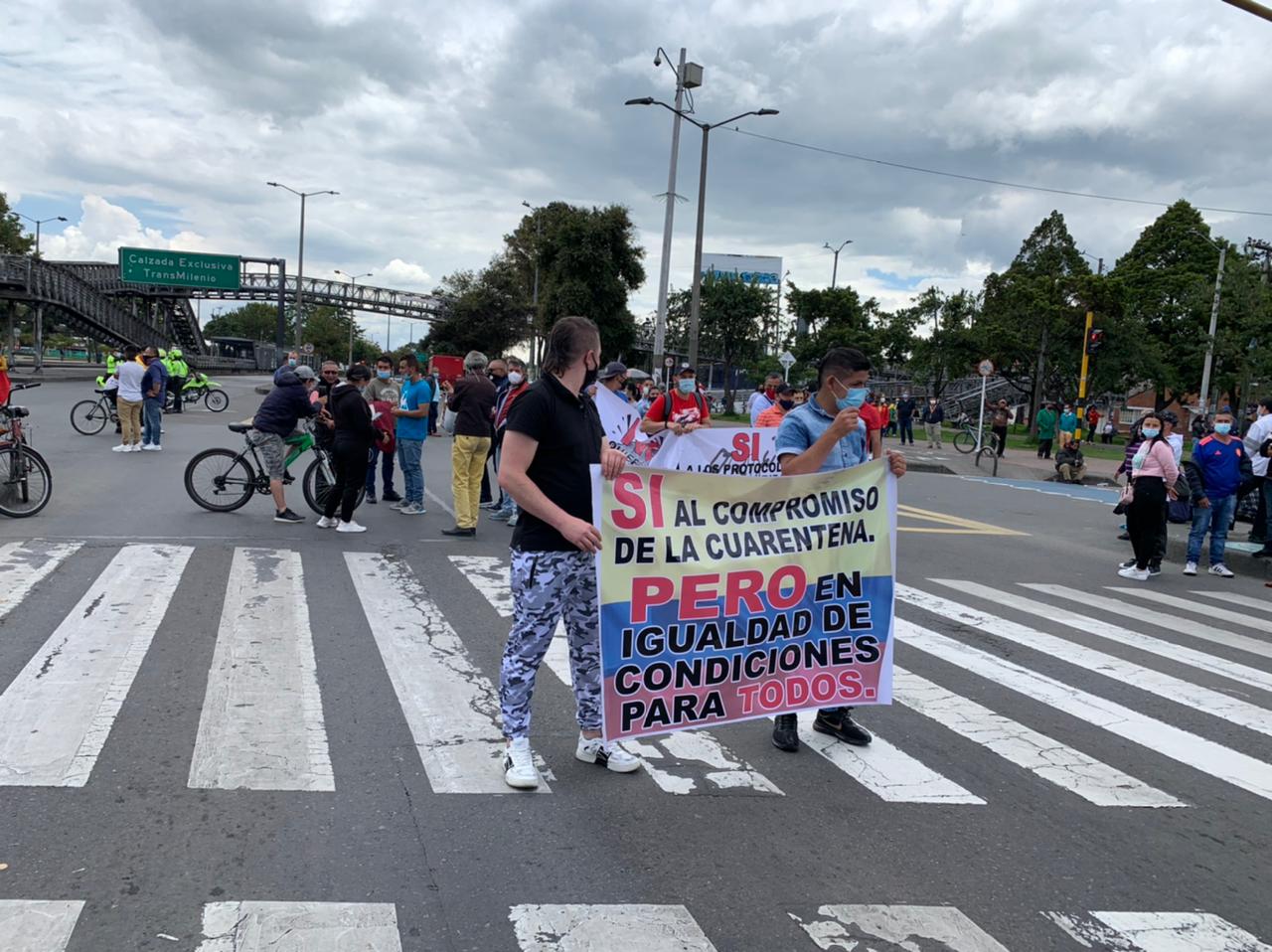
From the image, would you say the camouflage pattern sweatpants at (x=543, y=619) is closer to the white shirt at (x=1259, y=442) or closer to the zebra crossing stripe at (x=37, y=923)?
the zebra crossing stripe at (x=37, y=923)

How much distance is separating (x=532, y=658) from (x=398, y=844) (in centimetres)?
96

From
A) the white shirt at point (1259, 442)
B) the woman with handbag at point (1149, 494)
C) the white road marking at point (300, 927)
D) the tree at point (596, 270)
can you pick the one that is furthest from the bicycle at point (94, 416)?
the tree at point (596, 270)

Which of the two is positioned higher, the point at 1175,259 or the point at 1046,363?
the point at 1175,259

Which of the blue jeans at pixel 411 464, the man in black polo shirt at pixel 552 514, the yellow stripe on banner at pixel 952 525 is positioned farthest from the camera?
the yellow stripe on banner at pixel 952 525

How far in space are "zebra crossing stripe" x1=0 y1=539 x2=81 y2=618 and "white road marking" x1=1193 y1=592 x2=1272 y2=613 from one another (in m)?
10.9

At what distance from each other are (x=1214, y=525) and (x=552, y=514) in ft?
35.2

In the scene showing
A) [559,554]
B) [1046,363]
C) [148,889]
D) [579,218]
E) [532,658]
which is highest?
[579,218]

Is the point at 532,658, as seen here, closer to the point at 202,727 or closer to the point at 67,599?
the point at 202,727

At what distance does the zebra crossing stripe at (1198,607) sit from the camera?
29.8 ft

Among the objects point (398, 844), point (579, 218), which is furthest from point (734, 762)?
point (579, 218)

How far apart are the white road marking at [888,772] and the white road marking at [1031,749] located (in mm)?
539

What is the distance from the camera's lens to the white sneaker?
4281 mm

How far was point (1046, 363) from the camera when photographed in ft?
140

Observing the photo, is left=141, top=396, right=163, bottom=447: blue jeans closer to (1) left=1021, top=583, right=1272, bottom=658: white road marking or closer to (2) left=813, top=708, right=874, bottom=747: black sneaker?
(1) left=1021, top=583, right=1272, bottom=658: white road marking
